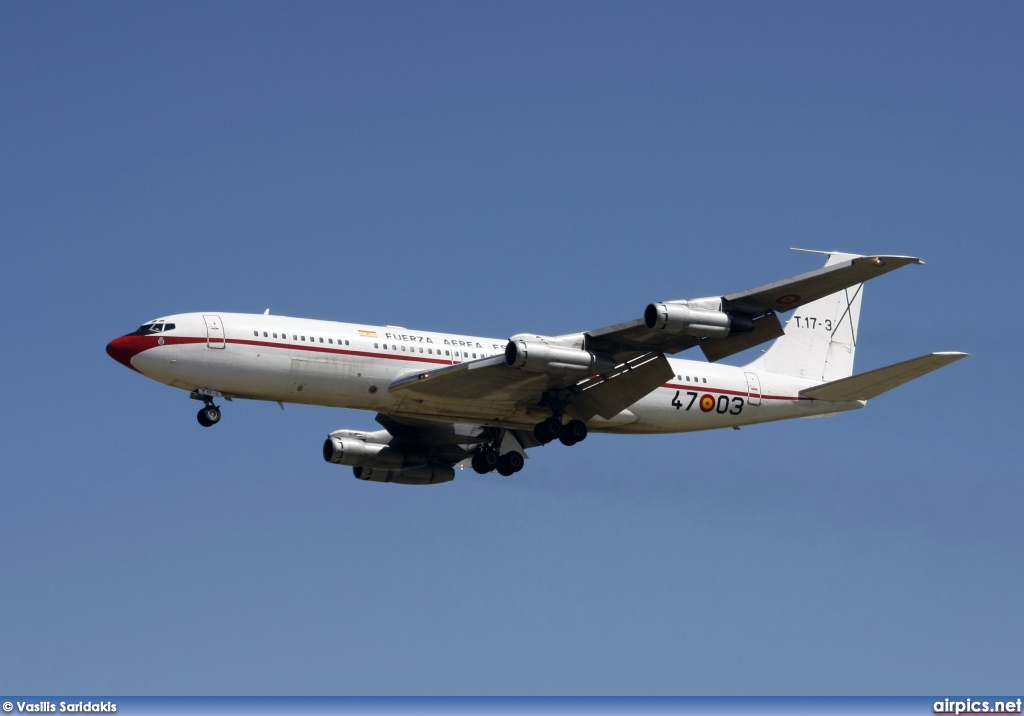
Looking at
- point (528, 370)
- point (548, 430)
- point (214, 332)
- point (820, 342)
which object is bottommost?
point (548, 430)

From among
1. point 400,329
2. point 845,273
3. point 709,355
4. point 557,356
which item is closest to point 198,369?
point 400,329

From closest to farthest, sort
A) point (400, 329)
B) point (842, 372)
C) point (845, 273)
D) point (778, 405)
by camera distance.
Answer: point (845, 273), point (400, 329), point (778, 405), point (842, 372)

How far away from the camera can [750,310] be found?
4509 cm

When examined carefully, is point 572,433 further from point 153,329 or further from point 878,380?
point 153,329

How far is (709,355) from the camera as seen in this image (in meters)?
45.6

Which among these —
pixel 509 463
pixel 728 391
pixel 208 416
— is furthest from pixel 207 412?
pixel 728 391

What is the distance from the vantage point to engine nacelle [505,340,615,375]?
45656 mm

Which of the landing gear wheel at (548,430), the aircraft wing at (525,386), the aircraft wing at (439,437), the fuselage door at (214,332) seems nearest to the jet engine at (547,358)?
the aircraft wing at (525,386)

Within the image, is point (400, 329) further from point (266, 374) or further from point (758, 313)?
point (758, 313)

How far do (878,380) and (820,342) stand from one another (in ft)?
24.3

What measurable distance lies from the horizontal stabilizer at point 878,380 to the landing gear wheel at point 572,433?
29.2 feet

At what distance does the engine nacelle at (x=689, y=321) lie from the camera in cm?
4450

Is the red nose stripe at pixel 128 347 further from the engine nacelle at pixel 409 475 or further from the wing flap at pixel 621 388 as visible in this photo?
the wing flap at pixel 621 388

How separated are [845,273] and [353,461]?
2045 centimetres
